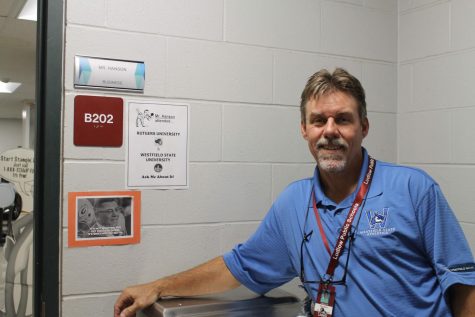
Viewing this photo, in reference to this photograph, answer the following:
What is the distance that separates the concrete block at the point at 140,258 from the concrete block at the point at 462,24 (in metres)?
1.34

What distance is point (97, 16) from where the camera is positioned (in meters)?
1.77

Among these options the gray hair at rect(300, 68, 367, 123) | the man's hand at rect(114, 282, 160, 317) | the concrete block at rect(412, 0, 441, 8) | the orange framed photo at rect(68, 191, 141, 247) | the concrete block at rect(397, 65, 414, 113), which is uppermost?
the concrete block at rect(412, 0, 441, 8)

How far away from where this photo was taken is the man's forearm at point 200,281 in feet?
5.61

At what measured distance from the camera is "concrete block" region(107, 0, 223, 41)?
1812mm

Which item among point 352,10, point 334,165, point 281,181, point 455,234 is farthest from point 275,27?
point 455,234

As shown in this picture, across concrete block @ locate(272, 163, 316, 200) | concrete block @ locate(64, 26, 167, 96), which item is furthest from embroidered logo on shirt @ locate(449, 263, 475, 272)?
concrete block @ locate(64, 26, 167, 96)

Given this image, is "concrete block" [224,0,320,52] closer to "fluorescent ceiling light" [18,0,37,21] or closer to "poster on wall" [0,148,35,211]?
"fluorescent ceiling light" [18,0,37,21]

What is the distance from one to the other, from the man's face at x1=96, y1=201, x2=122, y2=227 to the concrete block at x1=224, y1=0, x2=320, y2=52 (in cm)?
82

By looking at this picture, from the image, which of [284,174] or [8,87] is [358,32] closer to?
[284,174]

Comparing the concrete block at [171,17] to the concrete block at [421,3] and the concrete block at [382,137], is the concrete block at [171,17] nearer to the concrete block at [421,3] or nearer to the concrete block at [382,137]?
the concrete block at [382,137]

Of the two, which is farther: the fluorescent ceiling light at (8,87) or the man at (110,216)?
the fluorescent ceiling light at (8,87)

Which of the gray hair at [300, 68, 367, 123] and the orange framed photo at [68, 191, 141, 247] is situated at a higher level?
the gray hair at [300, 68, 367, 123]

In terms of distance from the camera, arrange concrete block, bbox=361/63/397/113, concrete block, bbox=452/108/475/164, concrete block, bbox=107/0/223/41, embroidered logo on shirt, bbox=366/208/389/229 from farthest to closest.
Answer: concrete block, bbox=361/63/397/113, concrete block, bbox=452/108/475/164, concrete block, bbox=107/0/223/41, embroidered logo on shirt, bbox=366/208/389/229

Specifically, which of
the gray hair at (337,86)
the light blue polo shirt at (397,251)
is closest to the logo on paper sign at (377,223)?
the light blue polo shirt at (397,251)
